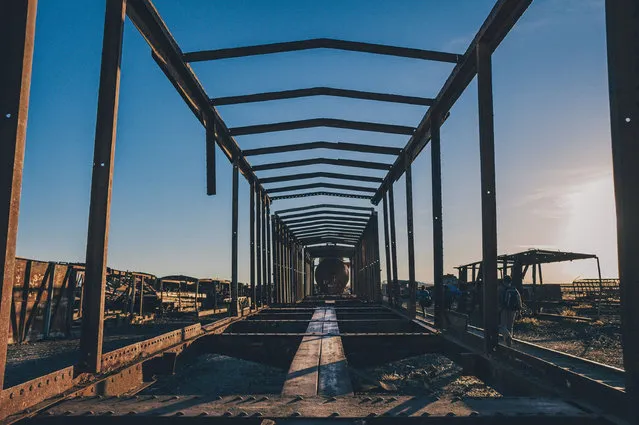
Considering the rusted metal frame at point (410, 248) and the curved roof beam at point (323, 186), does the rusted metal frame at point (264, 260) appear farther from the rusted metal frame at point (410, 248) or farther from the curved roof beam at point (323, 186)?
the rusted metal frame at point (410, 248)

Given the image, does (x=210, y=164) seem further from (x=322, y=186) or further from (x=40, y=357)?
(x=322, y=186)

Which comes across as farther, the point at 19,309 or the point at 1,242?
the point at 19,309

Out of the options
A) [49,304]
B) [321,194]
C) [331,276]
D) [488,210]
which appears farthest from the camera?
[331,276]

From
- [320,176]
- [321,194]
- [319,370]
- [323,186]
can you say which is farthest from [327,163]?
[319,370]

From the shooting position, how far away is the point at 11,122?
9.25ft

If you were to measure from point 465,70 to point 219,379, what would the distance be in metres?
6.35

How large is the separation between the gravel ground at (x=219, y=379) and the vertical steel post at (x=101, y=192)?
2.20 metres

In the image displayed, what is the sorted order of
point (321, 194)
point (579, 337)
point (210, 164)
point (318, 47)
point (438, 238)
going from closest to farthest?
1. point (318, 47)
2. point (438, 238)
3. point (210, 164)
4. point (579, 337)
5. point (321, 194)

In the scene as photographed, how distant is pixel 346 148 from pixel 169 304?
13551 millimetres

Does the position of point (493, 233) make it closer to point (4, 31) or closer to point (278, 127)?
point (4, 31)

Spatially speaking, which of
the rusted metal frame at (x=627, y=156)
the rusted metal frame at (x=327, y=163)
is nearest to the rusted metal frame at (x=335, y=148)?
the rusted metal frame at (x=327, y=163)

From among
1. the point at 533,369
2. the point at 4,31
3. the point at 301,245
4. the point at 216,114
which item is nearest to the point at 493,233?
the point at 533,369

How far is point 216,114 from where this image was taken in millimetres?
8883

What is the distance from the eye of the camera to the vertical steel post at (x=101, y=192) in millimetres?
3781
